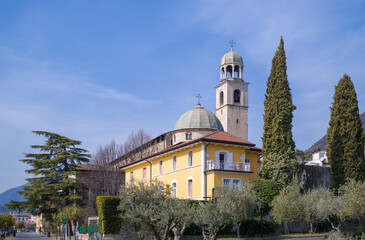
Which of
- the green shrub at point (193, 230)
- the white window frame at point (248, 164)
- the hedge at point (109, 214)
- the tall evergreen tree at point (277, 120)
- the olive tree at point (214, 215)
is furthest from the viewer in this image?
the white window frame at point (248, 164)

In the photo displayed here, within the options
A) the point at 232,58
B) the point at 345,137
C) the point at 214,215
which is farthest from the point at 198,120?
the point at 214,215

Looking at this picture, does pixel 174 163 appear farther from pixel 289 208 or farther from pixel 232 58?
pixel 232 58

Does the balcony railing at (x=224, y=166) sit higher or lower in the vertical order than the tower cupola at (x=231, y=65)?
lower

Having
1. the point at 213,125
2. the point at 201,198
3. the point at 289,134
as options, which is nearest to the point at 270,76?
the point at 289,134

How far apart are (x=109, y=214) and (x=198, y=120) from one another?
86.0 feet

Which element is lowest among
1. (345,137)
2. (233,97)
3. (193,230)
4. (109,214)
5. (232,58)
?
(193,230)

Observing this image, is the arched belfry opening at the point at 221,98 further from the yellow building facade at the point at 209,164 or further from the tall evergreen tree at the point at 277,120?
the tall evergreen tree at the point at 277,120

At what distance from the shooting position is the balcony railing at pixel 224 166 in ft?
107

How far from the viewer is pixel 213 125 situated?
161 feet

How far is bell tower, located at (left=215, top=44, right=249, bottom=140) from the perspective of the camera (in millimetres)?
64000

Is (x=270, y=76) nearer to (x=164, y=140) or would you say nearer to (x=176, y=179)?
(x=176, y=179)

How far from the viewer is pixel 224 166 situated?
33.1 metres

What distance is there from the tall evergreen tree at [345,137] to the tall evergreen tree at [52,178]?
1165 inches

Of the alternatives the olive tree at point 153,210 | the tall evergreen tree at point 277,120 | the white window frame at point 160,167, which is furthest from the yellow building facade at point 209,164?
the olive tree at point 153,210
